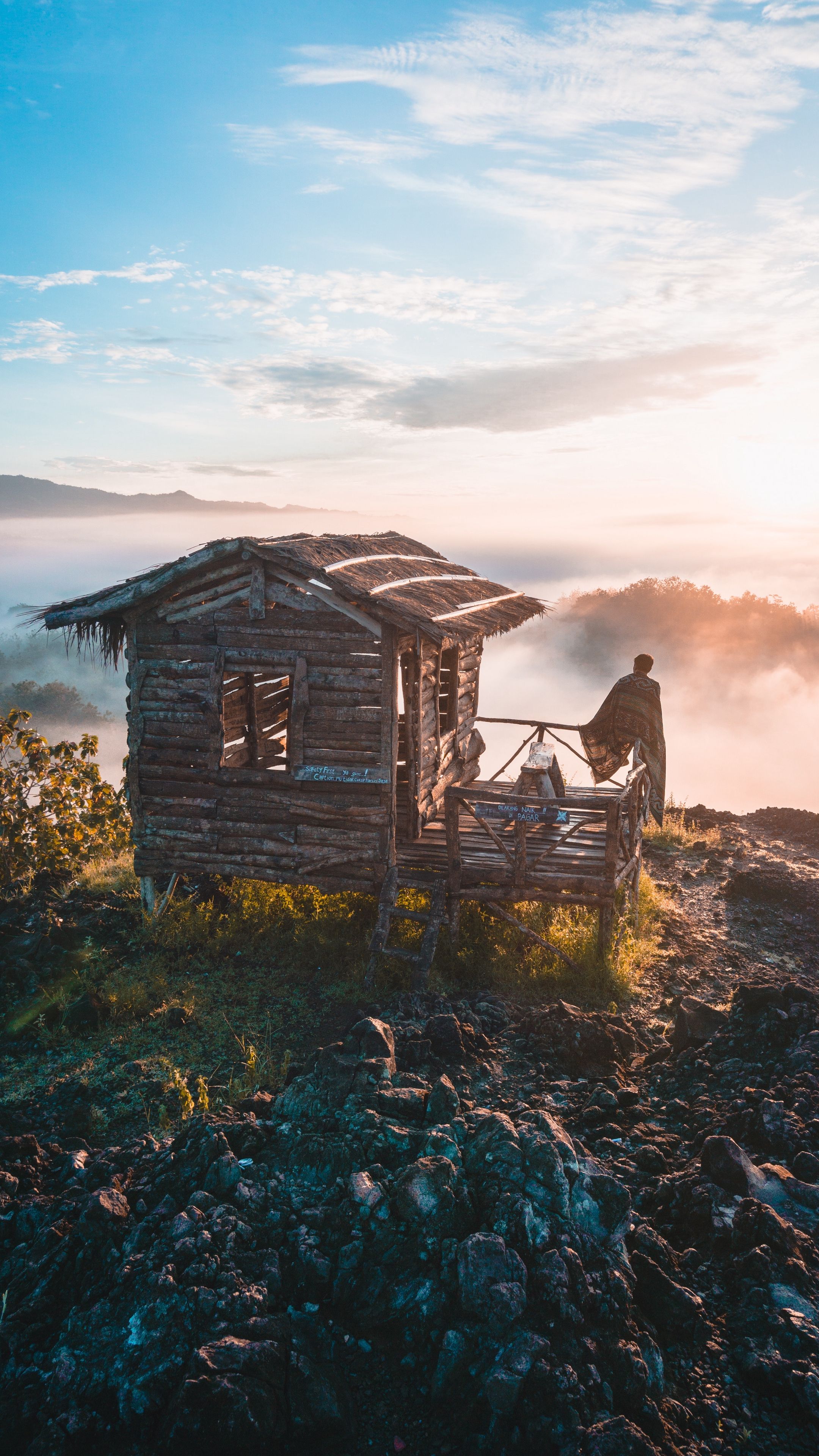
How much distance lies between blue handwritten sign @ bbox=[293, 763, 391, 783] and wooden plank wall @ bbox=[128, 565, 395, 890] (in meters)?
0.07

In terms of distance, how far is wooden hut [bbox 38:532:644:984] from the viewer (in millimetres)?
9508

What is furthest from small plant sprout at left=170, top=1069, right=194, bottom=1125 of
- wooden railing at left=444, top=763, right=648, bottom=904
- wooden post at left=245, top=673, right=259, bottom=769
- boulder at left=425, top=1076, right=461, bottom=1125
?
wooden post at left=245, top=673, right=259, bottom=769

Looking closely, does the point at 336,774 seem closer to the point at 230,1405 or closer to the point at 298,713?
the point at 298,713

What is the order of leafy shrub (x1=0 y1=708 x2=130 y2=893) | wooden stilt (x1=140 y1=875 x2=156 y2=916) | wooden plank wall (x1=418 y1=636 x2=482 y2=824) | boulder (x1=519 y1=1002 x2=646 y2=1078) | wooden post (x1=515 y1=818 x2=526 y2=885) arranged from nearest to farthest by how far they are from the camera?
boulder (x1=519 y1=1002 x2=646 y2=1078) < wooden post (x1=515 y1=818 x2=526 y2=885) < wooden stilt (x1=140 y1=875 x2=156 y2=916) < wooden plank wall (x1=418 y1=636 x2=482 y2=824) < leafy shrub (x1=0 y1=708 x2=130 y2=893)

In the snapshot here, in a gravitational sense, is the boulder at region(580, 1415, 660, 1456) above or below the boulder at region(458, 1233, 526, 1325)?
below

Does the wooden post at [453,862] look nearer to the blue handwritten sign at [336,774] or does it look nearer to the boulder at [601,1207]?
the blue handwritten sign at [336,774]

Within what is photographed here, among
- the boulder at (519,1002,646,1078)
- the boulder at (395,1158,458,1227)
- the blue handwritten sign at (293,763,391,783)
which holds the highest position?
the blue handwritten sign at (293,763,391,783)

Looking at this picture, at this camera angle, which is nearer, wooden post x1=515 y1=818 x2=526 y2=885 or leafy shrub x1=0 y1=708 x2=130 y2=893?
wooden post x1=515 y1=818 x2=526 y2=885

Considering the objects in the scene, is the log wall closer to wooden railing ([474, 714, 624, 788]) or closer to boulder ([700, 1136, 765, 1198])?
wooden railing ([474, 714, 624, 788])

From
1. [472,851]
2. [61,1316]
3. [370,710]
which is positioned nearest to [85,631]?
[370,710]

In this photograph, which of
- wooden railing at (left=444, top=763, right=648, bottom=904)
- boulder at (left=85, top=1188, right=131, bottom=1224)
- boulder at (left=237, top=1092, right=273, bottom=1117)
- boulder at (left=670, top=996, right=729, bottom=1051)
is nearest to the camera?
boulder at (left=85, top=1188, right=131, bottom=1224)

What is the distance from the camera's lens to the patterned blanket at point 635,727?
1191cm

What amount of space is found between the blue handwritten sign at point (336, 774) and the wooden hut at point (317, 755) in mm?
18

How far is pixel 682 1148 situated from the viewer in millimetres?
5949
